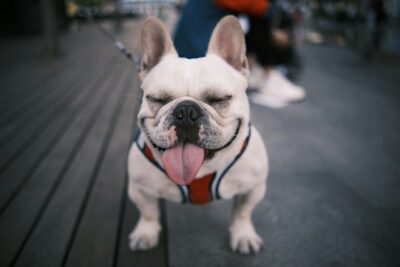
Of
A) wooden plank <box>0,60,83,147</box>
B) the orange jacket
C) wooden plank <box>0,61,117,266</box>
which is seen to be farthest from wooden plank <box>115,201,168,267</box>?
the orange jacket

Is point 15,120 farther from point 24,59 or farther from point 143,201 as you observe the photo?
point 24,59

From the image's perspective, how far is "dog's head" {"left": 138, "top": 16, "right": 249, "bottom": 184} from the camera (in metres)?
1.22

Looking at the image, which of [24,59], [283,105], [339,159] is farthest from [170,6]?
[339,159]

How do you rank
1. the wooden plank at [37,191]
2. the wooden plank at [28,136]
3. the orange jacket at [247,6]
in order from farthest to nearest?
the orange jacket at [247,6], the wooden plank at [28,136], the wooden plank at [37,191]

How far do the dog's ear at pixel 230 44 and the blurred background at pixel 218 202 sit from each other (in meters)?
0.50

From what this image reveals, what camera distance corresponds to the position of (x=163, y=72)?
4.26 feet

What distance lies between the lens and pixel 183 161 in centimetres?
125

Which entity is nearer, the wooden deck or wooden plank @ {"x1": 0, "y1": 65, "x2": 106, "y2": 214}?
the wooden deck

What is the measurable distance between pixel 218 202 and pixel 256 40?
2.42 metres

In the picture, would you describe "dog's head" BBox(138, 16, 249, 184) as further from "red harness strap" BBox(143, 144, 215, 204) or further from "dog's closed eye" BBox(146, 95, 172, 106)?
"red harness strap" BBox(143, 144, 215, 204)

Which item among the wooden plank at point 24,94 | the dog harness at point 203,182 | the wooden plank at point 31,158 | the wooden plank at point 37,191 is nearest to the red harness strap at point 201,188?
the dog harness at point 203,182

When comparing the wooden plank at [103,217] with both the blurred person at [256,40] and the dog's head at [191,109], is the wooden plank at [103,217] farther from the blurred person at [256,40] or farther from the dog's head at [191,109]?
the blurred person at [256,40]

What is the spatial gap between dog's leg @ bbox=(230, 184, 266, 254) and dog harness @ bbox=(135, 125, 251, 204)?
0.50ft

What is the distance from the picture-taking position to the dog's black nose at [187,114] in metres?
1.20
